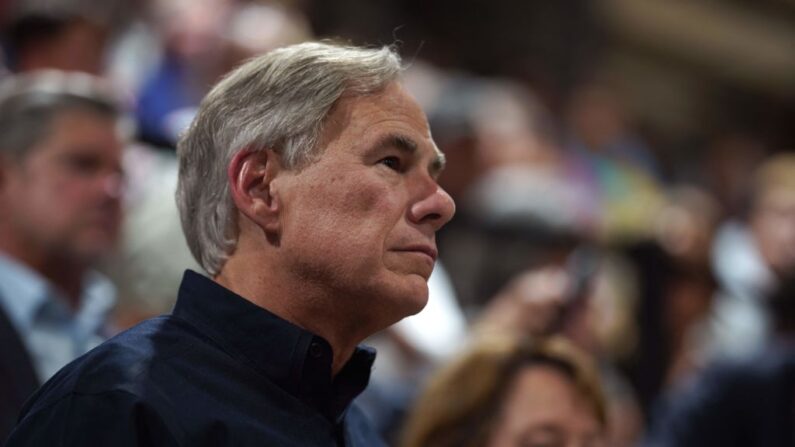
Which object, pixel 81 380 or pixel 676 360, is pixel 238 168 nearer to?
pixel 81 380

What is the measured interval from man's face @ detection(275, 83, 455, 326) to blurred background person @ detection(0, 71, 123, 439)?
4.26 ft

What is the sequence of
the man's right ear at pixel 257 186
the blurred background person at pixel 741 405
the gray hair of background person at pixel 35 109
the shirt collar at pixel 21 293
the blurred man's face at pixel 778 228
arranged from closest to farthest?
the man's right ear at pixel 257 186 → the shirt collar at pixel 21 293 → the gray hair of background person at pixel 35 109 → the blurred background person at pixel 741 405 → the blurred man's face at pixel 778 228

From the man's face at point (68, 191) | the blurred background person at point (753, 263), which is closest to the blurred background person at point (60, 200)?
the man's face at point (68, 191)

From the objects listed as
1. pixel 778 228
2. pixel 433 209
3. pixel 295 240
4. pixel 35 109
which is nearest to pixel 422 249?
pixel 433 209

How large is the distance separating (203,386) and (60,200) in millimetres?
1664

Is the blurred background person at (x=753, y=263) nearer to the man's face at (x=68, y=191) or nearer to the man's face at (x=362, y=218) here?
the man's face at (x=68, y=191)

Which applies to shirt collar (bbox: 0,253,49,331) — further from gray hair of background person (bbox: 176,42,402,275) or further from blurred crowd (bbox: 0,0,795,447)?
gray hair of background person (bbox: 176,42,402,275)

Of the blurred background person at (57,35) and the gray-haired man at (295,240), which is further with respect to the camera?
the blurred background person at (57,35)

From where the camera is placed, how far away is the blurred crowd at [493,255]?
3.07m

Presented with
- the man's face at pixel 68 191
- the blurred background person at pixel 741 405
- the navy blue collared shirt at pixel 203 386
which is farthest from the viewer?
the blurred background person at pixel 741 405

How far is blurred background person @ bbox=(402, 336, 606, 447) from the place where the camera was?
2.91 m

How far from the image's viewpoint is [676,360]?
602 cm

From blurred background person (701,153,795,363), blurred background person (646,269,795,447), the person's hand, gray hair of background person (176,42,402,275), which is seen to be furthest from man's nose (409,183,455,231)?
blurred background person (701,153,795,363)

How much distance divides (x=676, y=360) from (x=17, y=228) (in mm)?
3329
